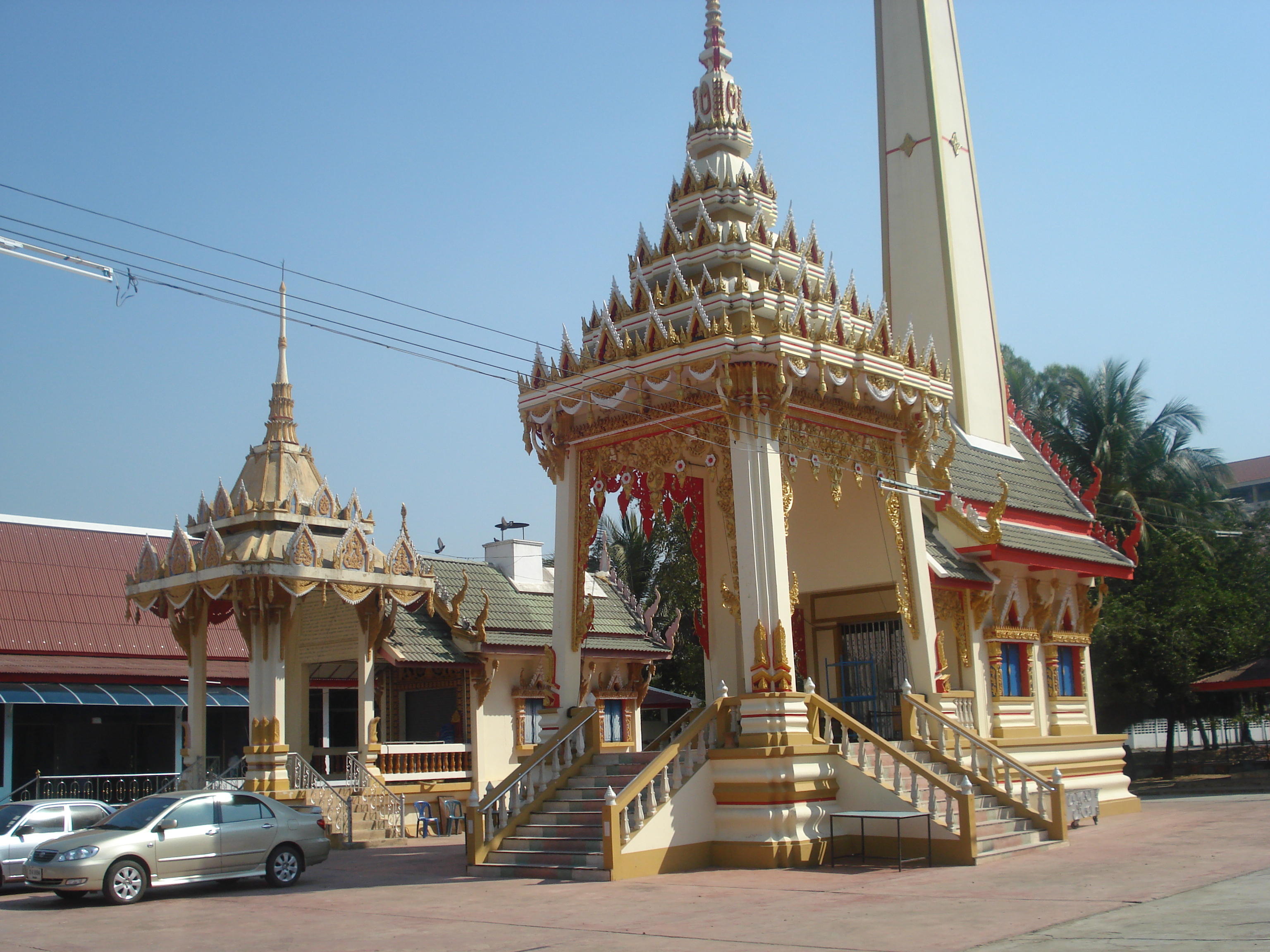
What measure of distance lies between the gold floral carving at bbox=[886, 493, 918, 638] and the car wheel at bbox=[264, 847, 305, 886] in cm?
820

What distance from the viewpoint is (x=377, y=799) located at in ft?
68.2

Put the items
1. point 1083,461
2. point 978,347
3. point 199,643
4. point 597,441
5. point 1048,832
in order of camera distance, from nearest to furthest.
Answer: point 1048,832, point 597,441, point 199,643, point 978,347, point 1083,461

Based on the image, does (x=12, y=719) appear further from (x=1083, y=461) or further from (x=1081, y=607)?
(x=1083, y=461)

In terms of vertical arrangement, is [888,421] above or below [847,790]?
above

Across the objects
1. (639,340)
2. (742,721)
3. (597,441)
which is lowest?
(742,721)

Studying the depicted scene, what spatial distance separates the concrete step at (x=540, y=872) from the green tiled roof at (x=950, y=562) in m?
7.37

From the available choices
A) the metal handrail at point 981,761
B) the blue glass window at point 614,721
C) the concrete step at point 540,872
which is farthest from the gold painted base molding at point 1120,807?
the concrete step at point 540,872

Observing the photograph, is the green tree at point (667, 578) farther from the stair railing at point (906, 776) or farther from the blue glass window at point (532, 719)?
the stair railing at point (906, 776)

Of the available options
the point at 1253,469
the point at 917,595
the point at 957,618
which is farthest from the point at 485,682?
the point at 1253,469

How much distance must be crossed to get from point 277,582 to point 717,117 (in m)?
9.94

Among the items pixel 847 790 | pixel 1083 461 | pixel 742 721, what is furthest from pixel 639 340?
pixel 1083 461

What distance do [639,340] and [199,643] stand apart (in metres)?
10.6

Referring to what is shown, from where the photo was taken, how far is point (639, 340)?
15164 mm

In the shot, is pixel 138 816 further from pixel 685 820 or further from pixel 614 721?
pixel 614 721
